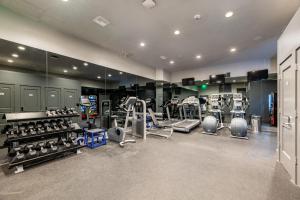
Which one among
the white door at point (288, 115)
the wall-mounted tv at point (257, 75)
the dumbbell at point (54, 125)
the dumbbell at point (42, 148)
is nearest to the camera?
the white door at point (288, 115)

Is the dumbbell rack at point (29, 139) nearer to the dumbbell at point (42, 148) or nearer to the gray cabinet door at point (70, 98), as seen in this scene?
the dumbbell at point (42, 148)

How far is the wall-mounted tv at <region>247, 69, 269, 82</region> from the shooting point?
681 centimetres

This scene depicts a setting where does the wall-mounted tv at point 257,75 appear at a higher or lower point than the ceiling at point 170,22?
lower

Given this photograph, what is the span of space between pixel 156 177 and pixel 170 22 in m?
4.04

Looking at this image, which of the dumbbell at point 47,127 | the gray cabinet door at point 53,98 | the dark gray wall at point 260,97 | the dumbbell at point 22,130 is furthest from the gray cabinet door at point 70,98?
the dark gray wall at point 260,97

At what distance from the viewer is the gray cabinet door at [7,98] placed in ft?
11.5

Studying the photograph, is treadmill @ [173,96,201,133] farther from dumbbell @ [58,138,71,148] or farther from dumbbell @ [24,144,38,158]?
dumbbell @ [24,144,38,158]

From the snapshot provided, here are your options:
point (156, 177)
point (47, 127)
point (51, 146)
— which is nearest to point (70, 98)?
point (47, 127)

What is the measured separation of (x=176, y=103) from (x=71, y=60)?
5.15 meters

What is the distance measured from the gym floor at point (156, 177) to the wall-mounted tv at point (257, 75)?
494 cm

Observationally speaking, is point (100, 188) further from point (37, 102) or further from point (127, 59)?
point (127, 59)

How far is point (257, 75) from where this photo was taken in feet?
23.2

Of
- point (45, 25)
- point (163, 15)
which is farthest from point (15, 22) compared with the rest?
point (163, 15)

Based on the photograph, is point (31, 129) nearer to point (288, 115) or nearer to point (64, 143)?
point (64, 143)
